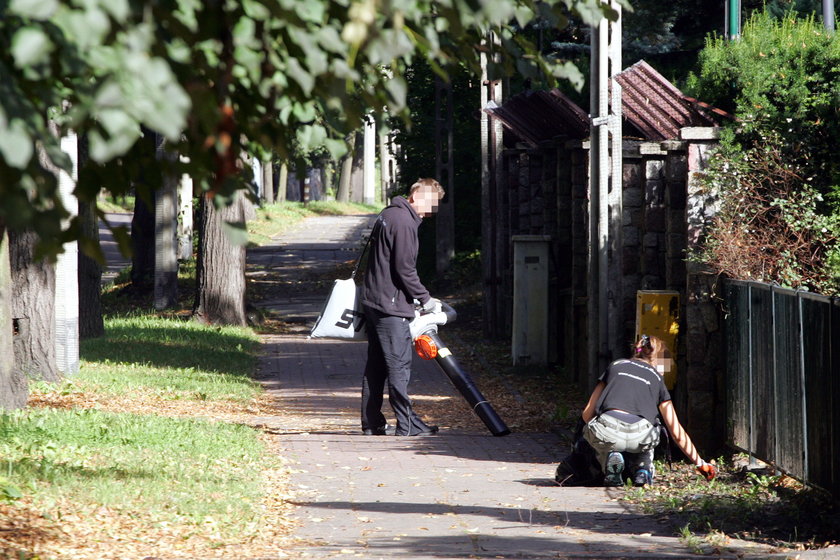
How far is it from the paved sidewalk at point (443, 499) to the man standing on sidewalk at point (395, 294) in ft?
1.38

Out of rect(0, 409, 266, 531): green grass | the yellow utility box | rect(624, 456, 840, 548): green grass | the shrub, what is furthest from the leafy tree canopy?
the yellow utility box

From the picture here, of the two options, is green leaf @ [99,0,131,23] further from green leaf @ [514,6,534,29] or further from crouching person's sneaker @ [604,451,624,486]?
crouching person's sneaker @ [604,451,624,486]

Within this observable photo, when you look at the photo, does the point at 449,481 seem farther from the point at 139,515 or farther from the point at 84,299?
the point at 84,299

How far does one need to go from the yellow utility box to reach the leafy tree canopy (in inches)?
182

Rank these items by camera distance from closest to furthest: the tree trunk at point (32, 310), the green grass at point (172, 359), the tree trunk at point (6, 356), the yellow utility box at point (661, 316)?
the yellow utility box at point (661, 316) < the tree trunk at point (6, 356) < the tree trunk at point (32, 310) < the green grass at point (172, 359)

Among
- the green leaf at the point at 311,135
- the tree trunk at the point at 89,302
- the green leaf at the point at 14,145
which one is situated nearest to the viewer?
the green leaf at the point at 14,145

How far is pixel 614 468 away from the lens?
782 centimetres

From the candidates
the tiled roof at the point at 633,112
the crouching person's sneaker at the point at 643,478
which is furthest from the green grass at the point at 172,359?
the crouching person's sneaker at the point at 643,478

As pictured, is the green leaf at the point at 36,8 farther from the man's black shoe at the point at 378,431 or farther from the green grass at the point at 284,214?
the green grass at the point at 284,214

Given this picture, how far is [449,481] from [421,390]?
4.77 metres

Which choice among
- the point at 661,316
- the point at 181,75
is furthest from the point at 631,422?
the point at 181,75

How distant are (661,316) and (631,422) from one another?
1275mm

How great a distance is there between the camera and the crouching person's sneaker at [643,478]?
7.83 m

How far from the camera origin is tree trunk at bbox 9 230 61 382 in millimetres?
10758
